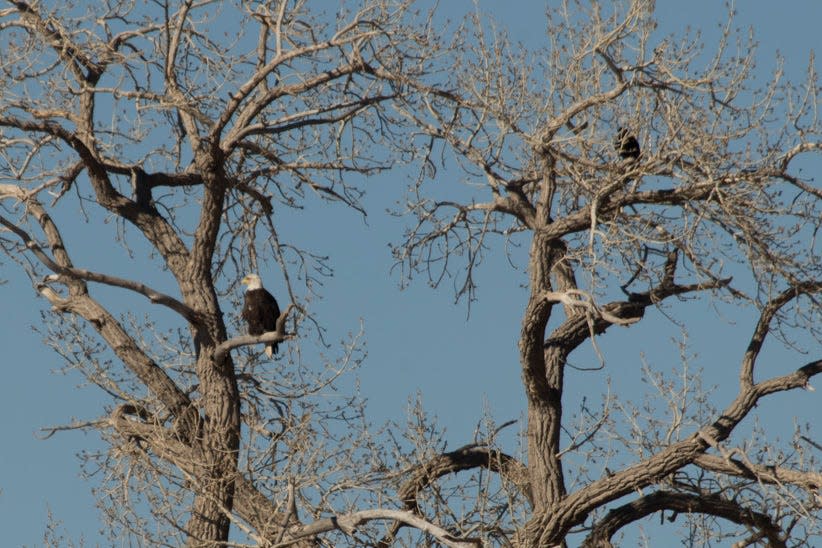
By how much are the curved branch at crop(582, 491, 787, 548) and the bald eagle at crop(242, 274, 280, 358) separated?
10.9 ft

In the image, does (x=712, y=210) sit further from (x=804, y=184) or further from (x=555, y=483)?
(x=555, y=483)

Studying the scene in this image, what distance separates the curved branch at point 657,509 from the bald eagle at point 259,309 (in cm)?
331

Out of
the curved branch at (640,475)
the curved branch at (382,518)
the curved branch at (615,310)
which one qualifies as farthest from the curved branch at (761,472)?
the curved branch at (382,518)

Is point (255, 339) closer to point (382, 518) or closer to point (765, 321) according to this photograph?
point (382, 518)

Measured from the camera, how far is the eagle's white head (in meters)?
13.2

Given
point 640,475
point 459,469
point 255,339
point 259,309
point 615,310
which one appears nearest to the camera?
point 255,339

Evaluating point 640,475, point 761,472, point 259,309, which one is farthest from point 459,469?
point 761,472

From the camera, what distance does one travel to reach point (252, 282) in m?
13.3

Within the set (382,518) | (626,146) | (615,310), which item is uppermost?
(626,146)

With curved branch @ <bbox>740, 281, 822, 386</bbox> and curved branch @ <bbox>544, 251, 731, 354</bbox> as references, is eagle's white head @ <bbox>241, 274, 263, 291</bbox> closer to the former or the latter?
curved branch @ <bbox>544, 251, 731, 354</bbox>

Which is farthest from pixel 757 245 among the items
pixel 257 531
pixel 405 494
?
pixel 257 531

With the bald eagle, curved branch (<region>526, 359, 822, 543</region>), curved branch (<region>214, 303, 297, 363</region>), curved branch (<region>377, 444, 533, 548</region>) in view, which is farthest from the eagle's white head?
curved branch (<region>526, 359, 822, 543</region>)

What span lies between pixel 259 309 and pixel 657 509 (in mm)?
3800

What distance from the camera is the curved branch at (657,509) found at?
11750 mm
